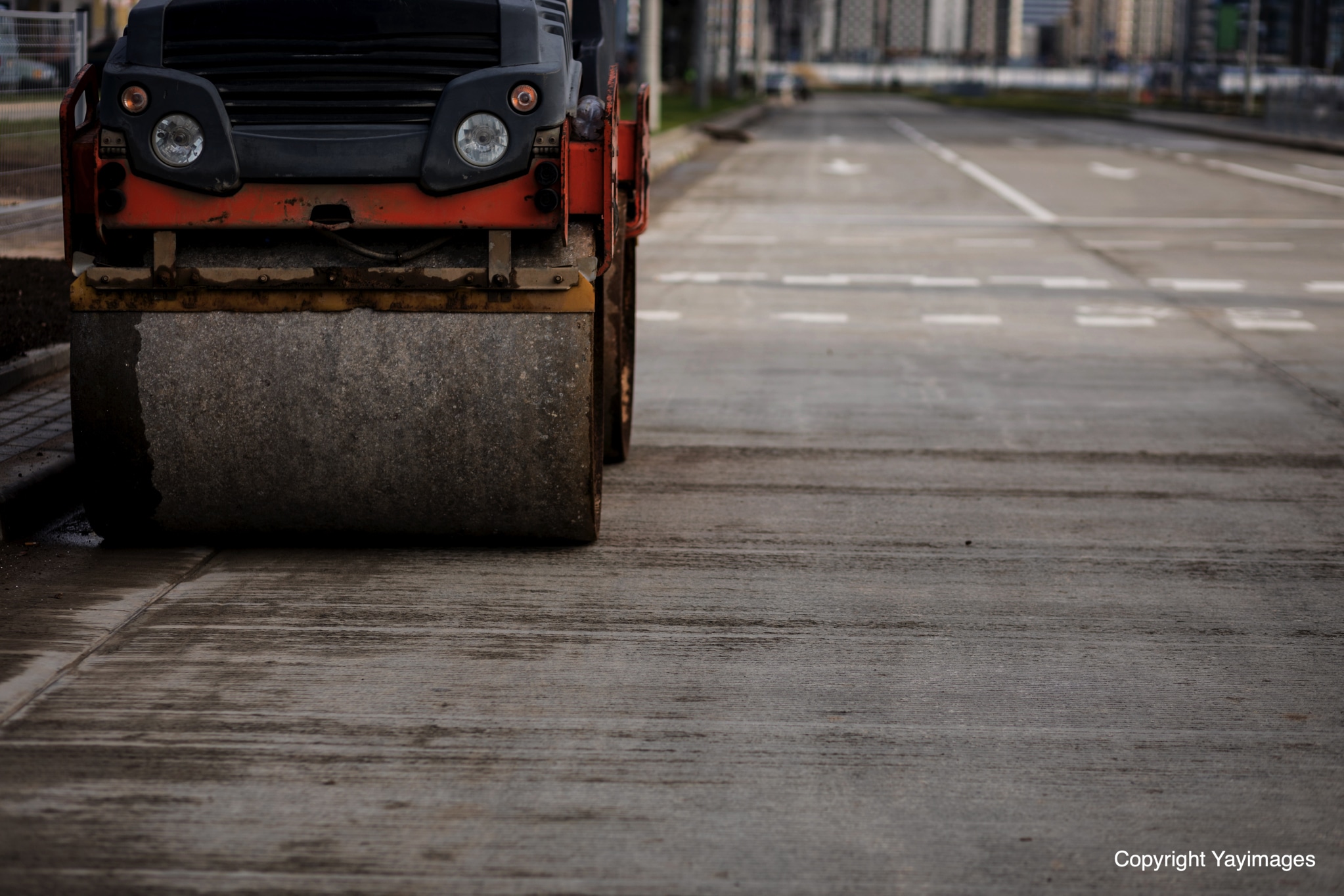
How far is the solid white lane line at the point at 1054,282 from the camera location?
1541 centimetres

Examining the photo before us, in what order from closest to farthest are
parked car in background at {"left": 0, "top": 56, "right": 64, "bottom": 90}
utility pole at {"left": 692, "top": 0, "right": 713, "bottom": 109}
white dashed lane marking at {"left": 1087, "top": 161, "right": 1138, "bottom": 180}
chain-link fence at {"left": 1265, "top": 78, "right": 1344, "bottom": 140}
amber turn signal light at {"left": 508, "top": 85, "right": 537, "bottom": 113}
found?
1. amber turn signal light at {"left": 508, "top": 85, "right": 537, "bottom": 113}
2. parked car in background at {"left": 0, "top": 56, "right": 64, "bottom": 90}
3. white dashed lane marking at {"left": 1087, "top": 161, "right": 1138, "bottom": 180}
4. chain-link fence at {"left": 1265, "top": 78, "right": 1344, "bottom": 140}
5. utility pole at {"left": 692, "top": 0, "right": 713, "bottom": 109}

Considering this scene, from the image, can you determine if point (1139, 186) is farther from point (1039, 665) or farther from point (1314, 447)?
point (1039, 665)

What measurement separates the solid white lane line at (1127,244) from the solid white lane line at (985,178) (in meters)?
2.10

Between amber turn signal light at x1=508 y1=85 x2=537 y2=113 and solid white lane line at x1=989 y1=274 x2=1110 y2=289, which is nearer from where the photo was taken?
amber turn signal light at x1=508 y1=85 x2=537 y2=113

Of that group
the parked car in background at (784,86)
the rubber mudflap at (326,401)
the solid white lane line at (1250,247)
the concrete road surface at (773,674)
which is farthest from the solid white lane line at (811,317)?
the parked car in background at (784,86)

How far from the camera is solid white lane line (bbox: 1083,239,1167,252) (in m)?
18.8

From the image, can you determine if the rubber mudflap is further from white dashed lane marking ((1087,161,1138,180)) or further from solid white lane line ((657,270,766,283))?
white dashed lane marking ((1087,161,1138,180))

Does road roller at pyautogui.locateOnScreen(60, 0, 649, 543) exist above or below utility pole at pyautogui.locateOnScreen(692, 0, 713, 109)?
below

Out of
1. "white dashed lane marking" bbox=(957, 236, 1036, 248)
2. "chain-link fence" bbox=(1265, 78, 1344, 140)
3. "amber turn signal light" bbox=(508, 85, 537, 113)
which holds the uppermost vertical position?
"chain-link fence" bbox=(1265, 78, 1344, 140)

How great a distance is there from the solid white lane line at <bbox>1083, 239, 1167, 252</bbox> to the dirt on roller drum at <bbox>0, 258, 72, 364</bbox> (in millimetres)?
11187

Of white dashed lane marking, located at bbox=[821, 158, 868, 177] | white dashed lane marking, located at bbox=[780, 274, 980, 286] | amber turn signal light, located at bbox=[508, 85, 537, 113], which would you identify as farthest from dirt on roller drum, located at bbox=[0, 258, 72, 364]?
white dashed lane marking, located at bbox=[821, 158, 868, 177]

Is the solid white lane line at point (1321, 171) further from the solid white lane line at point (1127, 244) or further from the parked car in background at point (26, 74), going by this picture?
the parked car in background at point (26, 74)

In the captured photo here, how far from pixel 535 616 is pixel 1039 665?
1.62 meters

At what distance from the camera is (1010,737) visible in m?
4.71
